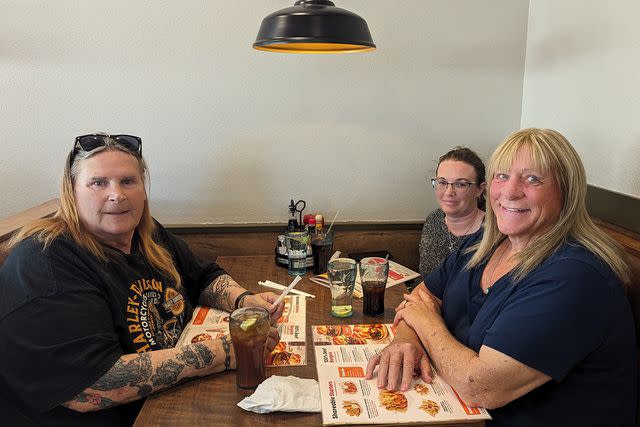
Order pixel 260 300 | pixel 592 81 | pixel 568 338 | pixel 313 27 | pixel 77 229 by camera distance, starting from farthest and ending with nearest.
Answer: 1. pixel 592 81
2. pixel 260 300
3. pixel 313 27
4. pixel 77 229
5. pixel 568 338

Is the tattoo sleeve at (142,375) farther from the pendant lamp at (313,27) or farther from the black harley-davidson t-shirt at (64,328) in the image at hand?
the pendant lamp at (313,27)

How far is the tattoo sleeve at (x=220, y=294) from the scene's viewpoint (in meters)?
1.75

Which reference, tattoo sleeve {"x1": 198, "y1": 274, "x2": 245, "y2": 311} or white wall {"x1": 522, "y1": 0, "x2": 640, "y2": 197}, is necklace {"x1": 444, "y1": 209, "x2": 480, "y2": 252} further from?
tattoo sleeve {"x1": 198, "y1": 274, "x2": 245, "y2": 311}

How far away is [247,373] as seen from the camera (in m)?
1.23

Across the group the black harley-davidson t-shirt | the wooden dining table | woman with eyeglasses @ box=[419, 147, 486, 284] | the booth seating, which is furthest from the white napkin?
the booth seating

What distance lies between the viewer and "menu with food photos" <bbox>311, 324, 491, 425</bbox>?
1.08 m

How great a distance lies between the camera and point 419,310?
1.50m

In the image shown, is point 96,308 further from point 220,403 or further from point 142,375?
point 220,403

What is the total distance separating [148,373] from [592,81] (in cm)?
190

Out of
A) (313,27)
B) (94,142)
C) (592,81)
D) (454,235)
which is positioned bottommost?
(454,235)

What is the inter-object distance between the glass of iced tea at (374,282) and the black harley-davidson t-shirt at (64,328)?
59 centimetres

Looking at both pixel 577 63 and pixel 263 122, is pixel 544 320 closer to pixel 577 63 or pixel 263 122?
pixel 577 63

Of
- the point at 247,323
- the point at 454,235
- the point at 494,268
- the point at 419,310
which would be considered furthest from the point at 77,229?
the point at 454,235

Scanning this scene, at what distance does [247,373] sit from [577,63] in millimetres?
1824
